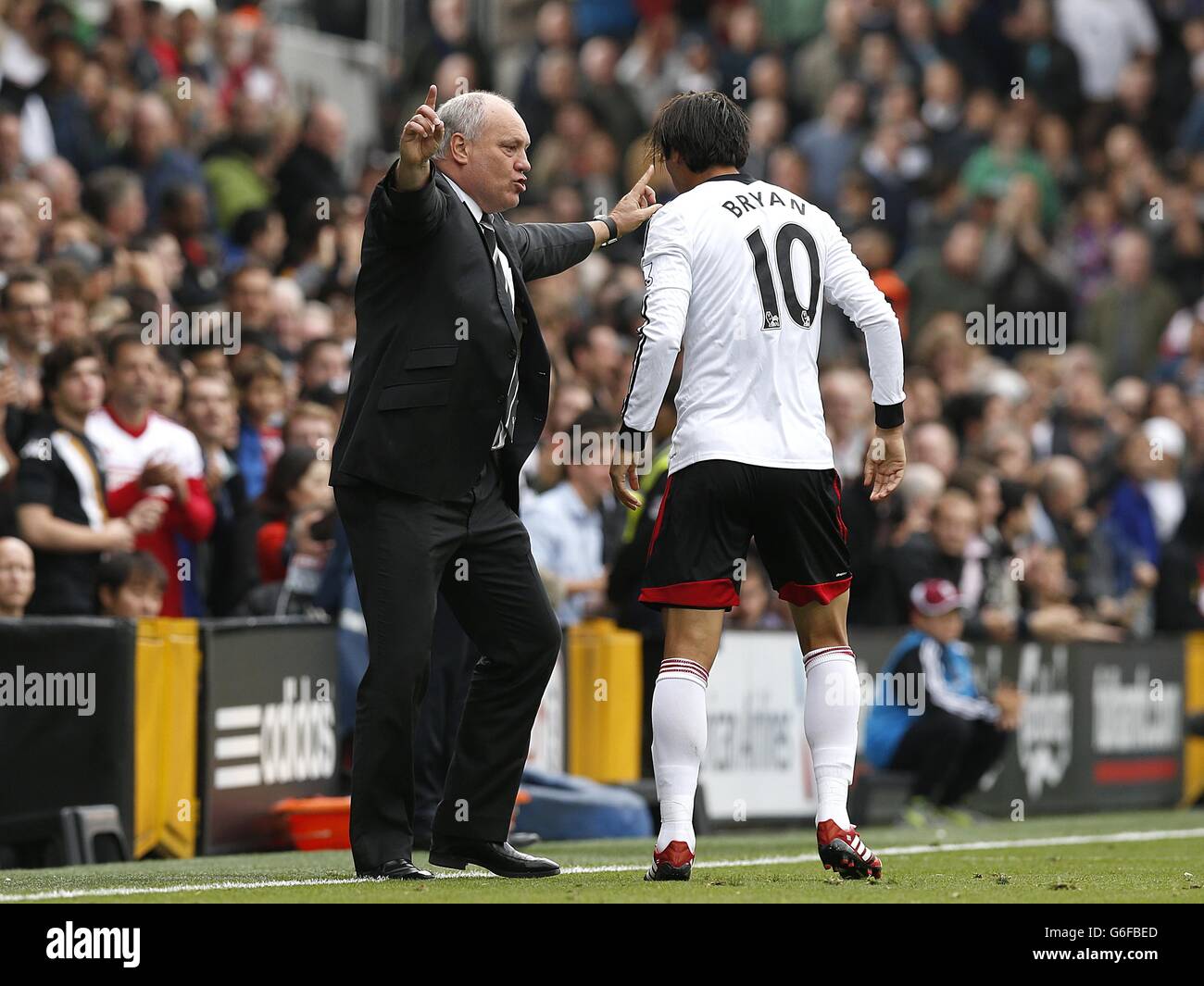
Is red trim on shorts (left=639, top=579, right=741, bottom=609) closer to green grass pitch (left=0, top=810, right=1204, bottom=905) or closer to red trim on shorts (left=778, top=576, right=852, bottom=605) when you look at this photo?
red trim on shorts (left=778, top=576, right=852, bottom=605)

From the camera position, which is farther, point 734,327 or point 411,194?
point 734,327

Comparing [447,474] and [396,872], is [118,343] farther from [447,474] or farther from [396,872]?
[396,872]

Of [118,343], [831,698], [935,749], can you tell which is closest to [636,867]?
[831,698]

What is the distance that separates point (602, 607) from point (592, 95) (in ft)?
28.1

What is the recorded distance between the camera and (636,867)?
8273 millimetres

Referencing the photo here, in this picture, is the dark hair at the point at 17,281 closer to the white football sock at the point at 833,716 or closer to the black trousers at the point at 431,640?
the black trousers at the point at 431,640

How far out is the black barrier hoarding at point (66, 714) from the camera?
364 inches

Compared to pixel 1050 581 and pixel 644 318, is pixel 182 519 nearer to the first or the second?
pixel 644 318

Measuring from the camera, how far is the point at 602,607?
41.6ft

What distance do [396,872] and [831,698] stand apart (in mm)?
1408

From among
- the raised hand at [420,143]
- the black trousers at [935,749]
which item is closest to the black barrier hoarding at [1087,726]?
the black trousers at [935,749]
